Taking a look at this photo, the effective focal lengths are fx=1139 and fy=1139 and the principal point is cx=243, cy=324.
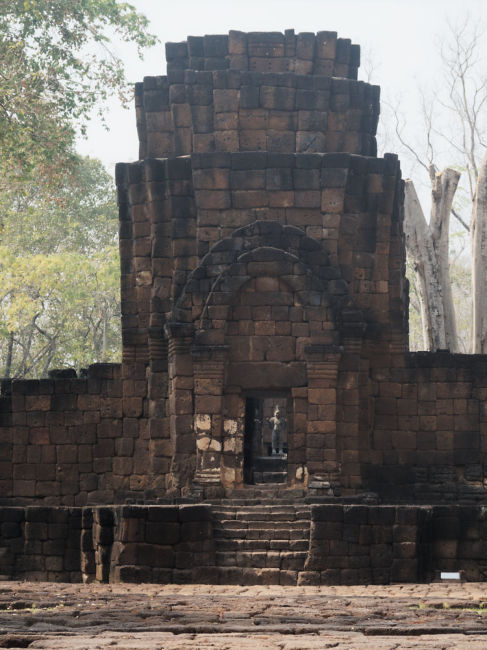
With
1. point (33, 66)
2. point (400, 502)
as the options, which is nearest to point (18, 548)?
point (400, 502)

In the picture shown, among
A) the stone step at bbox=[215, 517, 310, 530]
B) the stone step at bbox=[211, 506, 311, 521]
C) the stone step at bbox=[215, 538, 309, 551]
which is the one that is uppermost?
the stone step at bbox=[211, 506, 311, 521]

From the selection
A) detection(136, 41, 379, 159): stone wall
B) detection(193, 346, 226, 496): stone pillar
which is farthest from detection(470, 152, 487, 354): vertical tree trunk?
detection(193, 346, 226, 496): stone pillar

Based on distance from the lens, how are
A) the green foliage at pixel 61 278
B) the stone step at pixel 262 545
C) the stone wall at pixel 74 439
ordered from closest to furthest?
1. the stone step at pixel 262 545
2. the stone wall at pixel 74 439
3. the green foliage at pixel 61 278

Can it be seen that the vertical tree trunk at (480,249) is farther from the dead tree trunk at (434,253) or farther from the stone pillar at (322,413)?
the stone pillar at (322,413)

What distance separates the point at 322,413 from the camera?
17.1m

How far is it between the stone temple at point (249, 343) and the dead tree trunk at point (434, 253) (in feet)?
23.5

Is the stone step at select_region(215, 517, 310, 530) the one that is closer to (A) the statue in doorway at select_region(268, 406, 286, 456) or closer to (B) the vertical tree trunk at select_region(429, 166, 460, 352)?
(B) the vertical tree trunk at select_region(429, 166, 460, 352)

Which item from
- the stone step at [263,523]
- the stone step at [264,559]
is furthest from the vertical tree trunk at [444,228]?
the stone step at [264,559]

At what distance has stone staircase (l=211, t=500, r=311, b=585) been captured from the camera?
48.9 feet

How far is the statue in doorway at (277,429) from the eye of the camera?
97.8 ft

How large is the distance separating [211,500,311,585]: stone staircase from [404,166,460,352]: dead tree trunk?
416 inches

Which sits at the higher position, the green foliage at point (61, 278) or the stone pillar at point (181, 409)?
the green foliage at point (61, 278)

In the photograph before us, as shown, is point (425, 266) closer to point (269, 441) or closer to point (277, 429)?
point (277, 429)

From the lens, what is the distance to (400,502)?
17.5 m
